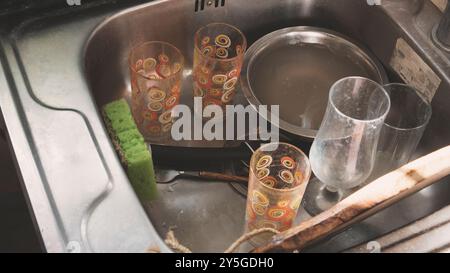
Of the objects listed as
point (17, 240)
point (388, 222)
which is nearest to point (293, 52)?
point (388, 222)

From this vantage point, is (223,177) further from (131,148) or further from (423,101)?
(423,101)

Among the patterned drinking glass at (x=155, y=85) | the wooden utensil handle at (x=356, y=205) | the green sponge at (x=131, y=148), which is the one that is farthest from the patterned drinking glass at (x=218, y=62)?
the wooden utensil handle at (x=356, y=205)

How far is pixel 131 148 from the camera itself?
0.77 meters

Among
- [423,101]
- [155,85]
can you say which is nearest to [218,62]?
[155,85]

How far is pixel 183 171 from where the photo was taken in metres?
0.90

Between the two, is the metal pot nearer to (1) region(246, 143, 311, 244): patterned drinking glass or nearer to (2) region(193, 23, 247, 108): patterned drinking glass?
(2) region(193, 23, 247, 108): patterned drinking glass

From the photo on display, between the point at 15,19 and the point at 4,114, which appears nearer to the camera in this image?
the point at 4,114

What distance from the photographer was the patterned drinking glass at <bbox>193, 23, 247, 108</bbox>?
0.91 m

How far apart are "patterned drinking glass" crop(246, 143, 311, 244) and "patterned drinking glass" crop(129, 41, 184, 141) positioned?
200mm

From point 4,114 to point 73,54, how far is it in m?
0.16

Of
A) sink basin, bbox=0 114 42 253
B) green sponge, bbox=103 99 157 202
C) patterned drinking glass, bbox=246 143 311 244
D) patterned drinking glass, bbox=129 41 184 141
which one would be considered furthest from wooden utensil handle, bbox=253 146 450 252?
sink basin, bbox=0 114 42 253

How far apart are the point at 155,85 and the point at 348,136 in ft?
1.04

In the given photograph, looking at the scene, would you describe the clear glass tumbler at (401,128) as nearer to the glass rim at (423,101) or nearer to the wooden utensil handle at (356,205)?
the glass rim at (423,101)
